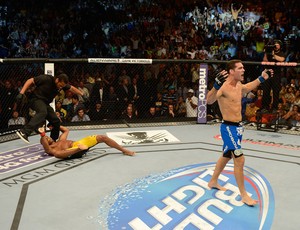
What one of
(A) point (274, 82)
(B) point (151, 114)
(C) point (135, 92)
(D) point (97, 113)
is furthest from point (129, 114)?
(A) point (274, 82)

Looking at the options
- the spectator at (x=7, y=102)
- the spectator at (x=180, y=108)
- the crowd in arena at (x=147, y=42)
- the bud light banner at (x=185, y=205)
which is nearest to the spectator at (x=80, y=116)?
the crowd in arena at (x=147, y=42)

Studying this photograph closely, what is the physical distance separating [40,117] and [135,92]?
2887mm

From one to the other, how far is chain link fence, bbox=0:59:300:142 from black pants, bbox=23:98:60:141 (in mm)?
805

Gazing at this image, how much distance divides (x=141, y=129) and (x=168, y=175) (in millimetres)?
2336

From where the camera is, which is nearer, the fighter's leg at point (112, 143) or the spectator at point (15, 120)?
the fighter's leg at point (112, 143)

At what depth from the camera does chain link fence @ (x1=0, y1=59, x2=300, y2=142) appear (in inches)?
257

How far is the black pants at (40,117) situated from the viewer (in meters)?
4.97

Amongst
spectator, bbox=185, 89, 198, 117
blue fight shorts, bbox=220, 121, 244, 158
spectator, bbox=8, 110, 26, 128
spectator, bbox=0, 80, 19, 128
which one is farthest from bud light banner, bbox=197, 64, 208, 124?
blue fight shorts, bbox=220, 121, 244, 158

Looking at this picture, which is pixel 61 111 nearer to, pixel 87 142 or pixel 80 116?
pixel 80 116

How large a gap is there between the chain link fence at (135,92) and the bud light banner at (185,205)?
2.85 meters

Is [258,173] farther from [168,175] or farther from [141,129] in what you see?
[141,129]

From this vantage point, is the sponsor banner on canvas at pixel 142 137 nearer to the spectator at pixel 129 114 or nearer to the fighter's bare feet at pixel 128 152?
the fighter's bare feet at pixel 128 152

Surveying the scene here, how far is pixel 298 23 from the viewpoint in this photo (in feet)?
37.3

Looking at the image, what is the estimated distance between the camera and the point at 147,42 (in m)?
10.6
